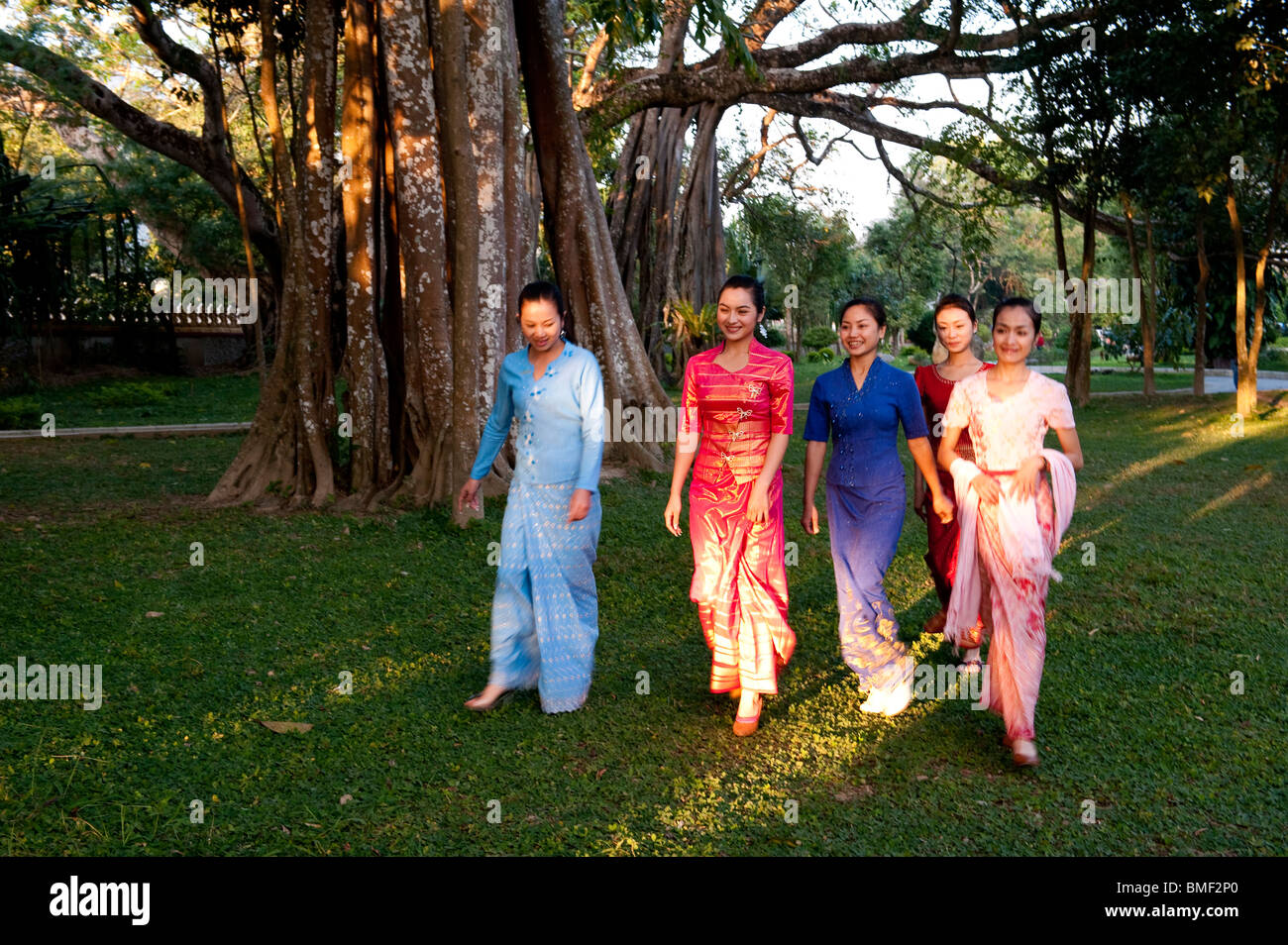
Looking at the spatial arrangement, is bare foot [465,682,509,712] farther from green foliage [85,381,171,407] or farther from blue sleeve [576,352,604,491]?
green foliage [85,381,171,407]

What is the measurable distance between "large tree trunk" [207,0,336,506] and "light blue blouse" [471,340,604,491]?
3.82m

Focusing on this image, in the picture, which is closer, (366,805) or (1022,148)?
(366,805)

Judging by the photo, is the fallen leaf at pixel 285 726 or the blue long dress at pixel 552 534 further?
the blue long dress at pixel 552 534

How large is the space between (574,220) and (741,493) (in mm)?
5473

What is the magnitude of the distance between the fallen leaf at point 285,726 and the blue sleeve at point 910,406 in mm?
2576

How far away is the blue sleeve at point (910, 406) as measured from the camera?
4.22 meters

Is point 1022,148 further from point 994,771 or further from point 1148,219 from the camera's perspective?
point 994,771

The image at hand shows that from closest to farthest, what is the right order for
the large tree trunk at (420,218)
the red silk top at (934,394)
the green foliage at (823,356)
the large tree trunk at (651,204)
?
the red silk top at (934,394)
the large tree trunk at (420,218)
the large tree trunk at (651,204)
the green foliage at (823,356)

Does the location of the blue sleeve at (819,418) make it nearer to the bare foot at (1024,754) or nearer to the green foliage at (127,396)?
the bare foot at (1024,754)

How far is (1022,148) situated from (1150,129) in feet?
5.12

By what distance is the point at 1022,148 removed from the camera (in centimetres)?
1430

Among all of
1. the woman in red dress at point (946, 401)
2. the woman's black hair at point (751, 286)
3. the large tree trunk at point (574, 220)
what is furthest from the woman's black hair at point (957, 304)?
the large tree trunk at point (574, 220)

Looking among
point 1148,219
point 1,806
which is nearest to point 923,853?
point 1,806
